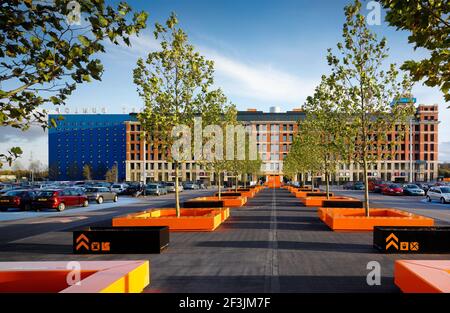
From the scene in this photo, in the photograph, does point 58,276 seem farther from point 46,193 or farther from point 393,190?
point 393,190

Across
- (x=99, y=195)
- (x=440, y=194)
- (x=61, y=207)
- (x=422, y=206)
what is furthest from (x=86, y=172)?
(x=422, y=206)

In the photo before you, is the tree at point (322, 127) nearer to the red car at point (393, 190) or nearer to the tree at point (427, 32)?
the tree at point (427, 32)

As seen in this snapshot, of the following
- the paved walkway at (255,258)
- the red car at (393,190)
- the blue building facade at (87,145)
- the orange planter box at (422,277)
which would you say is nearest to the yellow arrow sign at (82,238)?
the paved walkway at (255,258)

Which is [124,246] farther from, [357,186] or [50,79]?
[357,186]

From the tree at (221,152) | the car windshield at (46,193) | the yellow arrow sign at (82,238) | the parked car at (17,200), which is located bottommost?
the parked car at (17,200)

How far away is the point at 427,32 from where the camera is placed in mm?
6371

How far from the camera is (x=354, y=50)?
1859cm

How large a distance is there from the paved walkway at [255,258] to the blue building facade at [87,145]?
124584 millimetres

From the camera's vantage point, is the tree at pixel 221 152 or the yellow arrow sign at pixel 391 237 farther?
the tree at pixel 221 152

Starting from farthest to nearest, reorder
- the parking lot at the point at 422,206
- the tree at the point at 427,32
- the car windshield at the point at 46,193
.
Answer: the car windshield at the point at 46,193 → the parking lot at the point at 422,206 → the tree at the point at 427,32

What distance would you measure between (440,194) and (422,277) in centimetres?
3336

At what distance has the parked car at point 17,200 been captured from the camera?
29.1m

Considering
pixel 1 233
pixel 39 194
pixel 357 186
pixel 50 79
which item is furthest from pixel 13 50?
pixel 357 186

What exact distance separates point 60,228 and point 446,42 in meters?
18.3
